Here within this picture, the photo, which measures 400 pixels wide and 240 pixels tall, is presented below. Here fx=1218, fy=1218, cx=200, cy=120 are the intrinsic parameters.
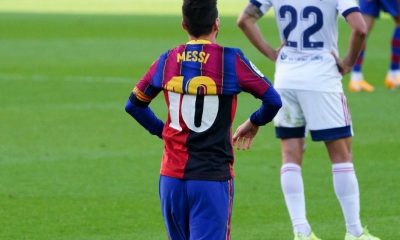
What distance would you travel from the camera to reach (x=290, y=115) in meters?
8.52

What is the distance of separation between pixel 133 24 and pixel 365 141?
735 inches

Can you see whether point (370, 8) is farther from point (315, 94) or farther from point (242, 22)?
point (315, 94)

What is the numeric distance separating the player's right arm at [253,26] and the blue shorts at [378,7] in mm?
8135

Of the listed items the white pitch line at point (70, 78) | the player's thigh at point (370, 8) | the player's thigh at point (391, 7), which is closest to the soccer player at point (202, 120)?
the player's thigh at point (370, 8)

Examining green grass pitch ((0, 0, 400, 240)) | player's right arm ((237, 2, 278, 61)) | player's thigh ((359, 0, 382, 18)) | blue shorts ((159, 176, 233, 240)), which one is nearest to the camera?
blue shorts ((159, 176, 233, 240))

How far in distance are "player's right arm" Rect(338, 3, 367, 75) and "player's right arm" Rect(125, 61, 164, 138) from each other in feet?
7.49

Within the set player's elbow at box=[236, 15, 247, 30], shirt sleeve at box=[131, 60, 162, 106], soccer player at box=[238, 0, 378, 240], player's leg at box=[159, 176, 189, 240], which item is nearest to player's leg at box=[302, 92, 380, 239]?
soccer player at box=[238, 0, 378, 240]

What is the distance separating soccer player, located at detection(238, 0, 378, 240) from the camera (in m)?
8.35

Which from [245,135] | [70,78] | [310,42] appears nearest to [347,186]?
[310,42]

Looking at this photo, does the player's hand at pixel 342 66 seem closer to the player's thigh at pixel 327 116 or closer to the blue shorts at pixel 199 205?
the player's thigh at pixel 327 116

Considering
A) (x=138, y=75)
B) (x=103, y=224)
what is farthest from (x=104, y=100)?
(x=103, y=224)

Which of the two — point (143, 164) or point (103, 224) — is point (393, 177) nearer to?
point (143, 164)

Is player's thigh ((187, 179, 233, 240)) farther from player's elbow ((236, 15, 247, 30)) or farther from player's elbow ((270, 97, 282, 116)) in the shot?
player's elbow ((236, 15, 247, 30))

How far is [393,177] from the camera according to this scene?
11.1 m
